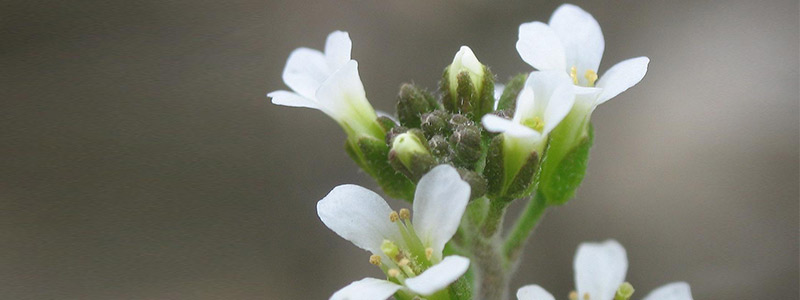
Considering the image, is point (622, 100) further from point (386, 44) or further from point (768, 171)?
point (386, 44)

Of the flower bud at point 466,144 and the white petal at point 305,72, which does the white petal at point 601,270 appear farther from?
the white petal at point 305,72

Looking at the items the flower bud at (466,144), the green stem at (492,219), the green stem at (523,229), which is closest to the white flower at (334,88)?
the flower bud at (466,144)

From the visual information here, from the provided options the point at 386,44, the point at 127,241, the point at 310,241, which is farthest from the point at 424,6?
the point at 127,241

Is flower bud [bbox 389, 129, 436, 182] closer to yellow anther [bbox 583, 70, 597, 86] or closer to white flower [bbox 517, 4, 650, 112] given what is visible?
white flower [bbox 517, 4, 650, 112]

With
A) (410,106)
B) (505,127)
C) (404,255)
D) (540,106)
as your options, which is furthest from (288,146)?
(505,127)

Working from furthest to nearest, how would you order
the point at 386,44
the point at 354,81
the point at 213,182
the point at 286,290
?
the point at 386,44 → the point at 213,182 → the point at 286,290 → the point at 354,81

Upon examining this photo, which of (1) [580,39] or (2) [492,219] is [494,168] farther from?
(1) [580,39]

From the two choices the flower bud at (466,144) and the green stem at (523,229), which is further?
the green stem at (523,229)

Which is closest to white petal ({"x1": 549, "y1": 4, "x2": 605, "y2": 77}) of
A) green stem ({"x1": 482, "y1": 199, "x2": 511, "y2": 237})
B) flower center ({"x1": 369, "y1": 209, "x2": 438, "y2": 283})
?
green stem ({"x1": 482, "y1": 199, "x2": 511, "y2": 237})
